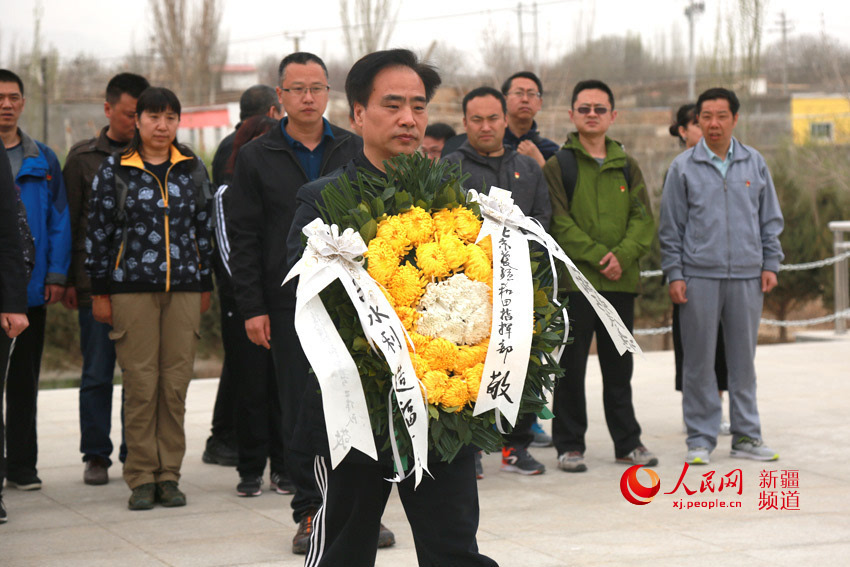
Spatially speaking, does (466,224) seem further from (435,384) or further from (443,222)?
(435,384)

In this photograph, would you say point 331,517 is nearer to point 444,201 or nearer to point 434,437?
point 434,437

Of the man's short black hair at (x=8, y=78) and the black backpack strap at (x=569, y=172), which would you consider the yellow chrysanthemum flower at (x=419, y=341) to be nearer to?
the black backpack strap at (x=569, y=172)

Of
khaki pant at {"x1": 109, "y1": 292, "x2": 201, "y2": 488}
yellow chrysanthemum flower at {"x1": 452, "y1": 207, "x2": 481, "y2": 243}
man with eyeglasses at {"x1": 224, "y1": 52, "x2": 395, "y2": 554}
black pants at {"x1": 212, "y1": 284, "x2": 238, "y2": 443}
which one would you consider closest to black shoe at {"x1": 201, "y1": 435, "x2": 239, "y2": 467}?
black pants at {"x1": 212, "y1": 284, "x2": 238, "y2": 443}

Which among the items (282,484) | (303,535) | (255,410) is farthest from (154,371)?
(303,535)

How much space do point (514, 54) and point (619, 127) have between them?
8992 millimetres

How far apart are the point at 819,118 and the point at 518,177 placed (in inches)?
1202

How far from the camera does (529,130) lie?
714 cm

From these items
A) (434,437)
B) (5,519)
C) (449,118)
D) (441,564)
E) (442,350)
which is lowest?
(5,519)

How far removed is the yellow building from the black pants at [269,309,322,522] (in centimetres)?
2256

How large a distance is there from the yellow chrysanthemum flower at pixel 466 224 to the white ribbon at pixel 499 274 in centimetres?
2

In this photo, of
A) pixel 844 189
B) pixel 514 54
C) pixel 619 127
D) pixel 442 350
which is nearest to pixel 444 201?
pixel 442 350

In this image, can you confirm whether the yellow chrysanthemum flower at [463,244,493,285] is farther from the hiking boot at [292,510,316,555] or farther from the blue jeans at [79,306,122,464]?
the blue jeans at [79,306,122,464]

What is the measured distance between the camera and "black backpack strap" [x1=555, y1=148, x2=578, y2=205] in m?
6.43

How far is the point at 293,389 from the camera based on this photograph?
4781mm
